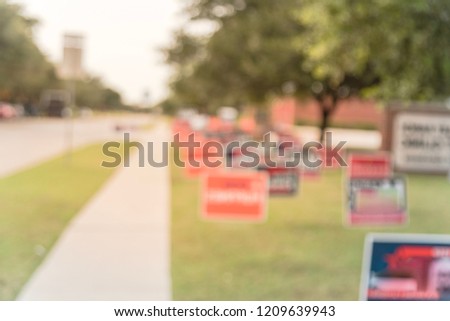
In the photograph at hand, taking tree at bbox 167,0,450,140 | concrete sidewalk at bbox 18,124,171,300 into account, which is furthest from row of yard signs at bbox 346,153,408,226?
tree at bbox 167,0,450,140

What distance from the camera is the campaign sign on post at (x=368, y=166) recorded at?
8.79 feet

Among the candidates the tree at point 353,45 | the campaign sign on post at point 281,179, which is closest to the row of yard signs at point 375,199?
the campaign sign on post at point 281,179

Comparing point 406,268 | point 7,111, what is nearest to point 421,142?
point 406,268

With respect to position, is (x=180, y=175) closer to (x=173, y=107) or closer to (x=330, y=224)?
(x=330, y=224)

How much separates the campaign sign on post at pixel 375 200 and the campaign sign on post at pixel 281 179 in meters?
0.34

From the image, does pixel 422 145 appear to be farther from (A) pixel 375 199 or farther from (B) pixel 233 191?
(B) pixel 233 191

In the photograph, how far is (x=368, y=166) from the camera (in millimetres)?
2840

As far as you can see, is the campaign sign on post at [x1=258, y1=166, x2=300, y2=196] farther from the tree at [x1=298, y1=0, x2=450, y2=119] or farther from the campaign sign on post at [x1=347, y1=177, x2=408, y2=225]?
the tree at [x1=298, y1=0, x2=450, y2=119]

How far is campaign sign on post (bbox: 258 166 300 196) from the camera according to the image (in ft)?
9.05

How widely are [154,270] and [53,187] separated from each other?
5.80ft

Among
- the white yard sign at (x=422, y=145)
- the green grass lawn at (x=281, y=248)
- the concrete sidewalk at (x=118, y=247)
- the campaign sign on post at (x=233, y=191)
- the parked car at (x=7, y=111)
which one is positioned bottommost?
the green grass lawn at (x=281, y=248)

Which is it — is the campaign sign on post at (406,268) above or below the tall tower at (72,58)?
below

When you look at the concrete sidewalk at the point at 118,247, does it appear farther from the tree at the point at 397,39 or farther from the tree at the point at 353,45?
the tree at the point at 397,39
